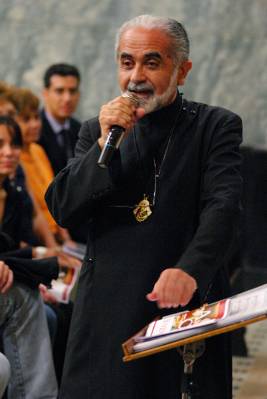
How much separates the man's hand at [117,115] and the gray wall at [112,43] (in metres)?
6.25

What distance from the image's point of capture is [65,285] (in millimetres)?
5699

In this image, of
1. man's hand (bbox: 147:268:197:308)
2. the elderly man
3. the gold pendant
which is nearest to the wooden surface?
man's hand (bbox: 147:268:197:308)

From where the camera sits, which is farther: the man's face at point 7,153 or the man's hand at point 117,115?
the man's face at point 7,153

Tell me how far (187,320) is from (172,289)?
0.10 m

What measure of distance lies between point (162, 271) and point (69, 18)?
664 centimetres

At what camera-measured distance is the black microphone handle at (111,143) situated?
3.17m

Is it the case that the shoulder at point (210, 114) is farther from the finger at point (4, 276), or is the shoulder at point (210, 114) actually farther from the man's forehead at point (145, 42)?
the finger at point (4, 276)

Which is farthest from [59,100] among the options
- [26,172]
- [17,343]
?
[17,343]

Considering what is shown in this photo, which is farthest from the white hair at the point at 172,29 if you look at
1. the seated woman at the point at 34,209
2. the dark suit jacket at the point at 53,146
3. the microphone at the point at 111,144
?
the dark suit jacket at the point at 53,146

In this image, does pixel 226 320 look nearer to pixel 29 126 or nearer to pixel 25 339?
pixel 25 339

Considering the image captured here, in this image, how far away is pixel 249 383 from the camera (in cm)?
639

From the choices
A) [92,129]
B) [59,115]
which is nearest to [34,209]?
[59,115]

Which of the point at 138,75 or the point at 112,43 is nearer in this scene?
the point at 138,75

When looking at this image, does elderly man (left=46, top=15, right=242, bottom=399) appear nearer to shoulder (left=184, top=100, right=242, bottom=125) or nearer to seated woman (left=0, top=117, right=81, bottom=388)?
shoulder (left=184, top=100, right=242, bottom=125)
